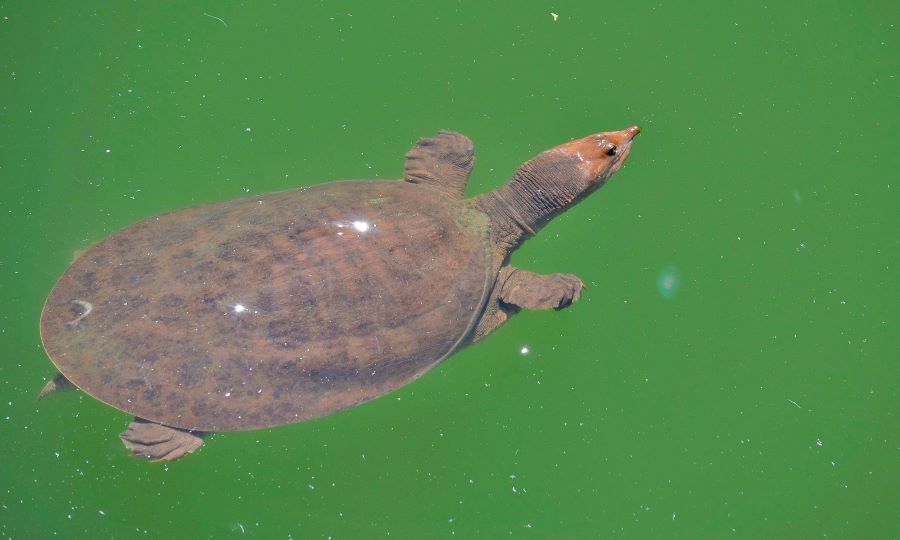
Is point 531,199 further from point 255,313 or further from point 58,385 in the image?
point 58,385

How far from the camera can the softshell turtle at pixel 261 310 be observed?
3176 millimetres

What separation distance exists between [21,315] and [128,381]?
6.50 ft

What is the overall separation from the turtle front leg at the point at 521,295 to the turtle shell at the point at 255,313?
441 millimetres

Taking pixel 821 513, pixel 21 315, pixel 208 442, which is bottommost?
pixel 821 513

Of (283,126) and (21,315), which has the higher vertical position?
(283,126)

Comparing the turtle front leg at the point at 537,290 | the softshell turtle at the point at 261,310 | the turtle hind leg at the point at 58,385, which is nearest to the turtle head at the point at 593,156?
the turtle front leg at the point at 537,290

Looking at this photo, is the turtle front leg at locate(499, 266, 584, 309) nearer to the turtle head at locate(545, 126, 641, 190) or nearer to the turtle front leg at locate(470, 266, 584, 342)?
the turtle front leg at locate(470, 266, 584, 342)

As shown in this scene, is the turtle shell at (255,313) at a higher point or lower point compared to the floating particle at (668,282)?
higher

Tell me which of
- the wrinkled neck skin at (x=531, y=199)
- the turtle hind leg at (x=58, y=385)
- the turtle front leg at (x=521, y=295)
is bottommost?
the turtle hind leg at (x=58, y=385)

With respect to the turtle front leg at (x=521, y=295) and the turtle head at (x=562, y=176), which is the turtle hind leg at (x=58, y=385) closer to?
the turtle front leg at (x=521, y=295)

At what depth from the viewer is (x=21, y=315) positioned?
14.7 ft

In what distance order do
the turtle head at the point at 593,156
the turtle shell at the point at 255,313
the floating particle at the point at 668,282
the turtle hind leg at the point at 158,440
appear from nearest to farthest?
the turtle shell at the point at 255,313 < the turtle hind leg at the point at 158,440 < the turtle head at the point at 593,156 < the floating particle at the point at 668,282

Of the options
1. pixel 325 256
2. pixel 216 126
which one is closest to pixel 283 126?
pixel 216 126

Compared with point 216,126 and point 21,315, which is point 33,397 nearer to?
point 21,315
